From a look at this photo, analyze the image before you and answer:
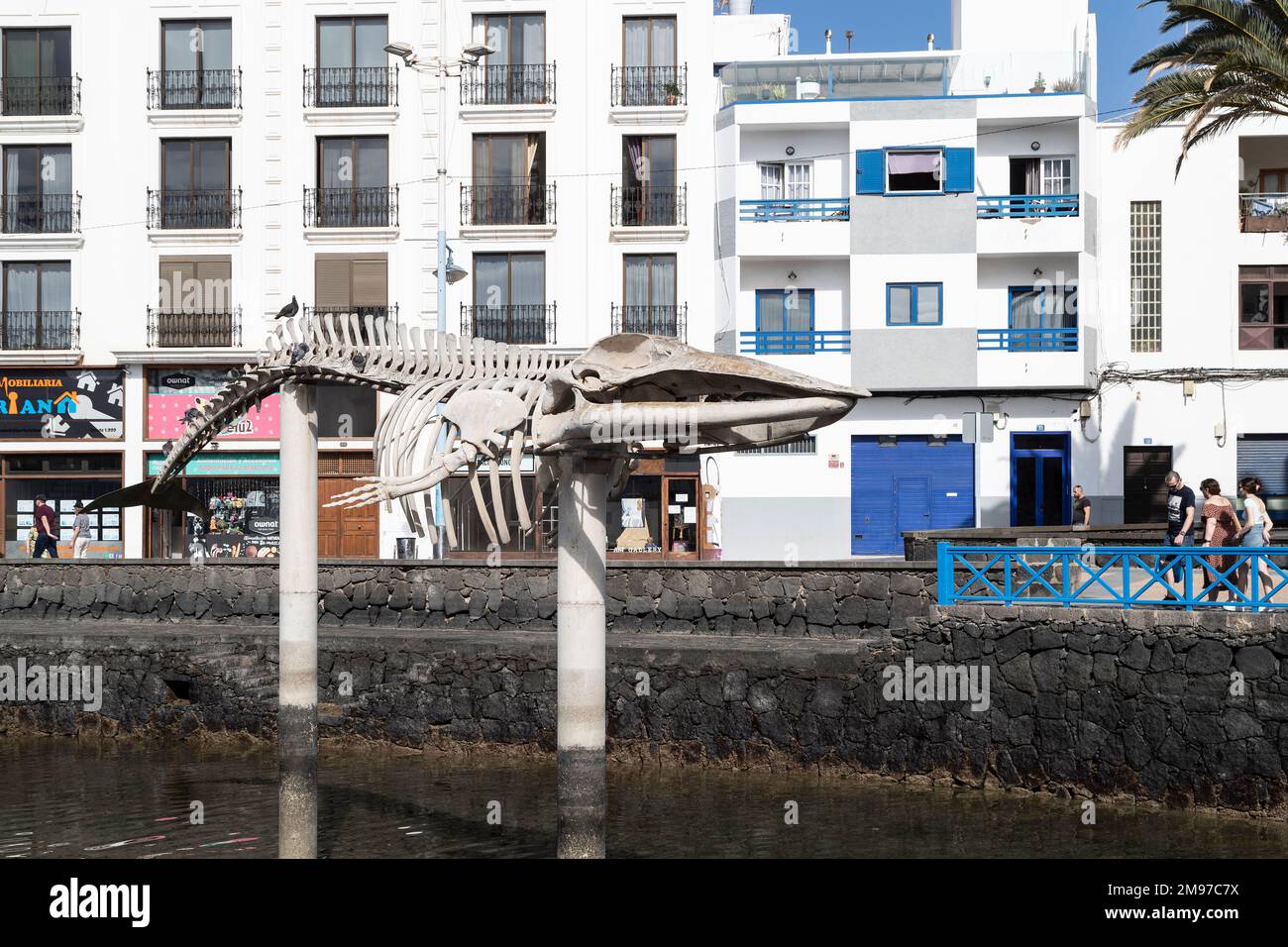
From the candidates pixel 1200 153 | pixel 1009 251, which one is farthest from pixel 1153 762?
pixel 1200 153

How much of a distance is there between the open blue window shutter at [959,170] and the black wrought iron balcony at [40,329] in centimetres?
2108

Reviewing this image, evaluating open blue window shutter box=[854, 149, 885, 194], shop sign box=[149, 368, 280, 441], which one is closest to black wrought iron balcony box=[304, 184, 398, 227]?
shop sign box=[149, 368, 280, 441]

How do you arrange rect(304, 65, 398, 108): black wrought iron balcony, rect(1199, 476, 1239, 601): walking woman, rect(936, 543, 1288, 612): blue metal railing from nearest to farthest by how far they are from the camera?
1. rect(936, 543, 1288, 612): blue metal railing
2. rect(1199, 476, 1239, 601): walking woman
3. rect(304, 65, 398, 108): black wrought iron balcony

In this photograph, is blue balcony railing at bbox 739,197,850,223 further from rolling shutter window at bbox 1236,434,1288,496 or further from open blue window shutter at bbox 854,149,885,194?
rolling shutter window at bbox 1236,434,1288,496

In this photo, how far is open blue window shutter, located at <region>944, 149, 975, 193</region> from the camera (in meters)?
33.2

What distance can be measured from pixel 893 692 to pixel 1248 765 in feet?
12.5

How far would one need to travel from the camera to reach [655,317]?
3425 centimetres

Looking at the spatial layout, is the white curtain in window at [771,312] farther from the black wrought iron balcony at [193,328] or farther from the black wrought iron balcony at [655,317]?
the black wrought iron balcony at [193,328]

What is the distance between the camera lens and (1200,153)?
108ft

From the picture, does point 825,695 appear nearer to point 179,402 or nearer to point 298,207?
point 179,402

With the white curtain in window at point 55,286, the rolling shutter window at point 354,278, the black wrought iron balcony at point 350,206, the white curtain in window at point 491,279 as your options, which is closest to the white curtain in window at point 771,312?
the white curtain in window at point 491,279

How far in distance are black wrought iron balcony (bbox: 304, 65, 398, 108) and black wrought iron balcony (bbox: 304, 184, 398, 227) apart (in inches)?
83.1

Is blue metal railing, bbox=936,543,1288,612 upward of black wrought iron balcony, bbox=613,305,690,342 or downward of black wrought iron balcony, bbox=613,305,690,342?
downward
